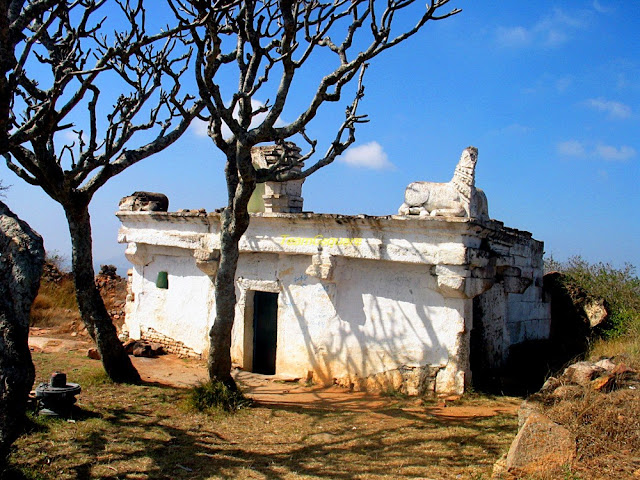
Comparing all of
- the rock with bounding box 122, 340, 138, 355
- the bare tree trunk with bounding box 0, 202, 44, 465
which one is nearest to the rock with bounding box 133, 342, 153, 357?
the rock with bounding box 122, 340, 138, 355

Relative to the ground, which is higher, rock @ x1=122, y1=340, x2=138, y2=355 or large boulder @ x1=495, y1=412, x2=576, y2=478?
rock @ x1=122, y1=340, x2=138, y2=355

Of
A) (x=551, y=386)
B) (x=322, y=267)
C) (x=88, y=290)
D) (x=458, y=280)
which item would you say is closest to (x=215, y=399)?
(x=88, y=290)

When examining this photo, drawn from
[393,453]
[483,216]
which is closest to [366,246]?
[483,216]

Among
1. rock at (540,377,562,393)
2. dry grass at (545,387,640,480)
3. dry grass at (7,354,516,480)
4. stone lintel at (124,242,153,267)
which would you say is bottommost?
dry grass at (7,354,516,480)

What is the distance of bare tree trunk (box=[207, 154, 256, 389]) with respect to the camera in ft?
25.3

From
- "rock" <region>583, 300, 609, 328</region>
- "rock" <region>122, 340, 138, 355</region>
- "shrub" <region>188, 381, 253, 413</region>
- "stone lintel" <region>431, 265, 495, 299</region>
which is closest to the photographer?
"shrub" <region>188, 381, 253, 413</region>

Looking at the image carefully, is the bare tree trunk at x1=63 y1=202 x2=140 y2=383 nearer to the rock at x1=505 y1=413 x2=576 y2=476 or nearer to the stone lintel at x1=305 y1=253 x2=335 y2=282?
the stone lintel at x1=305 y1=253 x2=335 y2=282

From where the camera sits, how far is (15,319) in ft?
14.5

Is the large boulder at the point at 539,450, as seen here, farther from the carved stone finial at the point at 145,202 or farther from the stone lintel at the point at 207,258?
the carved stone finial at the point at 145,202

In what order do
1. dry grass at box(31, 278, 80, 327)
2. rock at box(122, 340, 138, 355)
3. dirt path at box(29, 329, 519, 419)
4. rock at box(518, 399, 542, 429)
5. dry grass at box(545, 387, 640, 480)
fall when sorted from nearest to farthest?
1. dry grass at box(545, 387, 640, 480)
2. rock at box(518, 399, 542, 429)
3. dirt path at box(29, 329, 519, 419)
4. rock at box(122, 340, 138, 355)
5. dry grass at box(31, 278, 80, 327)

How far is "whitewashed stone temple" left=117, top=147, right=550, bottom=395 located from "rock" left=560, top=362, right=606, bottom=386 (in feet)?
7.42

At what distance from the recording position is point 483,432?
22.3 feet

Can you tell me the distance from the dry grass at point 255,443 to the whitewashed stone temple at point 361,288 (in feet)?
3.91

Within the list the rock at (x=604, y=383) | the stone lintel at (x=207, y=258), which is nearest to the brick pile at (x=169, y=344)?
the stone lintel at (x=207, y=258)
